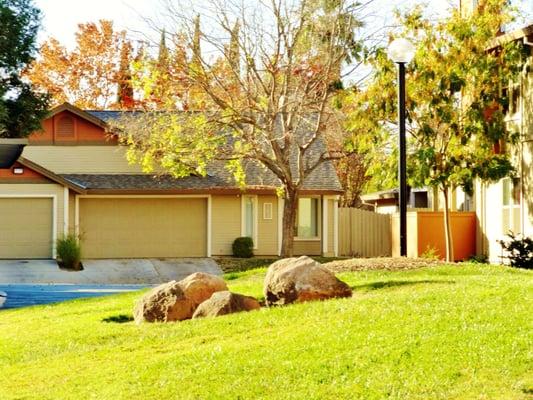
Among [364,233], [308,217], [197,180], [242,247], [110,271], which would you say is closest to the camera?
[110,271]

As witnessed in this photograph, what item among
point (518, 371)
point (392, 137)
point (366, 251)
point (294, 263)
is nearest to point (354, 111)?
point (392, 137)

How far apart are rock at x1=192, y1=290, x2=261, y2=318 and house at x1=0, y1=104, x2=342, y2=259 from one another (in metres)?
19.3

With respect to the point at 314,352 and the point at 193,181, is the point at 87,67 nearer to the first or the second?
the point at 193,181

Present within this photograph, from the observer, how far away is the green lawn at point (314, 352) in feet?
30.8

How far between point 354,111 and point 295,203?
380 centimetres

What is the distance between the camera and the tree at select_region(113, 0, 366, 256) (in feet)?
92.7

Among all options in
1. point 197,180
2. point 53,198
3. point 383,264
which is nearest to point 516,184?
point 383,264

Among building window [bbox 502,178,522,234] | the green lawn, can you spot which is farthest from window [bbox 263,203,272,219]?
the green lawn

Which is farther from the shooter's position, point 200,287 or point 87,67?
point 87,67

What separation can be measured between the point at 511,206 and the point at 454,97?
347cm

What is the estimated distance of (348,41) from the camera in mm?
28688

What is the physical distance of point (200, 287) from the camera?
50.9ft

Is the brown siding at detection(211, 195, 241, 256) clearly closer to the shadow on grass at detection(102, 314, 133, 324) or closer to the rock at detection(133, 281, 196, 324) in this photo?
the shadow on grass at detection(102, 314, 133, 324)

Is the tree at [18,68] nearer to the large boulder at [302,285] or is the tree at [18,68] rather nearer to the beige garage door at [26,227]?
the beige garage door at [26,227]
